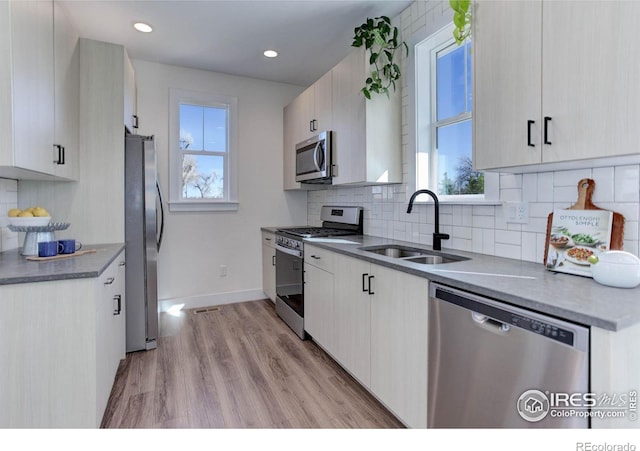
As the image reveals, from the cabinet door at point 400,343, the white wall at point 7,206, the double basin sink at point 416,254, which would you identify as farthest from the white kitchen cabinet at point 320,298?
the white wall at point 7,206

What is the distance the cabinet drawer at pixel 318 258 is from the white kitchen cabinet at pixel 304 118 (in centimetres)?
114

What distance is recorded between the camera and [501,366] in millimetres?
1149

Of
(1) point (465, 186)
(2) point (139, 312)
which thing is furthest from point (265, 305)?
(1) point (465, 186)

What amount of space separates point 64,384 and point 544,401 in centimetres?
192

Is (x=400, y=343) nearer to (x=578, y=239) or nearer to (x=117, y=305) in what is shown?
(x=578, y=239)

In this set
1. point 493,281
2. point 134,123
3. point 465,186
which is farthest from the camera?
point 134,123

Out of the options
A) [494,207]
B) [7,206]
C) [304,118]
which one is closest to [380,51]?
[304,118]

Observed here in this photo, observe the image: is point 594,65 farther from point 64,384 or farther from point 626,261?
point 64,384

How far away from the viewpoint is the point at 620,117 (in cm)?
108

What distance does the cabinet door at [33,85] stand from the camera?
1504 mm

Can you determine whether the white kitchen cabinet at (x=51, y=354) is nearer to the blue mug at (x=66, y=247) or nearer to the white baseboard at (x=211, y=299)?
the blue mug at (x=66, y=247)

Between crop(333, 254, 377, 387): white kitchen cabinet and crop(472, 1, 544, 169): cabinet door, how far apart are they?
896mm

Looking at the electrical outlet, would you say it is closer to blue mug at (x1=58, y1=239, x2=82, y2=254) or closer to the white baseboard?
blue mug at (x1=58, y1=239, x2=82, y2=254)

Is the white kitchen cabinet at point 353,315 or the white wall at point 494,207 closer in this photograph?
the white wall at point 494,207
